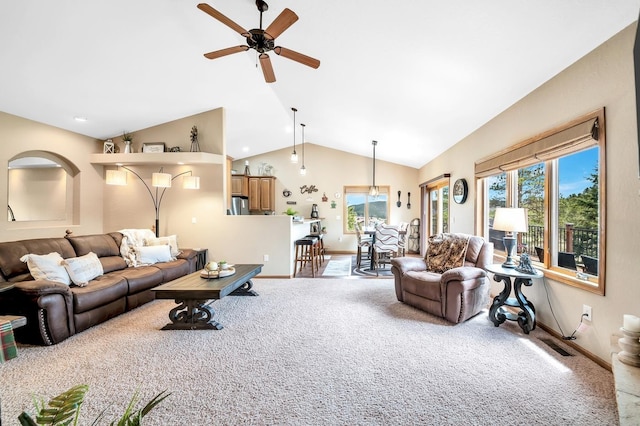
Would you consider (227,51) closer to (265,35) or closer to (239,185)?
(265,35)

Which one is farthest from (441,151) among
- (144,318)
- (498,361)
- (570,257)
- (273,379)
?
(144,318)

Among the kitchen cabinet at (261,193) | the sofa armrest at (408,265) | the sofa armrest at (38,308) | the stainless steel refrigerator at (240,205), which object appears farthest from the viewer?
the kitchen cabinet at (261,193)

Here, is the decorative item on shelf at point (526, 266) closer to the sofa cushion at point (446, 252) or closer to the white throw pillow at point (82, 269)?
the sofa cushion at point (446, 252)

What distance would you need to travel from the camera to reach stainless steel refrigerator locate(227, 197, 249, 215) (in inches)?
270

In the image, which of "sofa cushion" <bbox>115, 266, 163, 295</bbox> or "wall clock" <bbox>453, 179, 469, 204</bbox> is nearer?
"sofa cushion" <bbox>115, 266, 163, 295</bbox>

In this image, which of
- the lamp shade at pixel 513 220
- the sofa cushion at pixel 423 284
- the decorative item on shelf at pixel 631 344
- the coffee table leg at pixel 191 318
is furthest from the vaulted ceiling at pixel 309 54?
the coffee table leg at pixel 191 318

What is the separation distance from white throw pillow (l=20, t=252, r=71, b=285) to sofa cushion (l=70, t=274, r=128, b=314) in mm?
175

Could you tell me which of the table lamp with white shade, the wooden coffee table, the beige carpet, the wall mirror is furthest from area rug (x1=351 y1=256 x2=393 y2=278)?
the wall mirror

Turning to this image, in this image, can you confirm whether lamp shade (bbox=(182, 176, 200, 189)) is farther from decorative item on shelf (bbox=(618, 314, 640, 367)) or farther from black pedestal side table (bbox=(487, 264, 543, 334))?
decorative item on shelf (bbox=(618, 314, 640, 367))

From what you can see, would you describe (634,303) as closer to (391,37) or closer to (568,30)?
(568,30)

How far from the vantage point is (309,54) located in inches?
139

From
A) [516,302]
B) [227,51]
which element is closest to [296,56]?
[227,51]

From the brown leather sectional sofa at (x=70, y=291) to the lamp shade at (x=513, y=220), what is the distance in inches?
170

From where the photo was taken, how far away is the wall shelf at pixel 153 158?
4883mm
